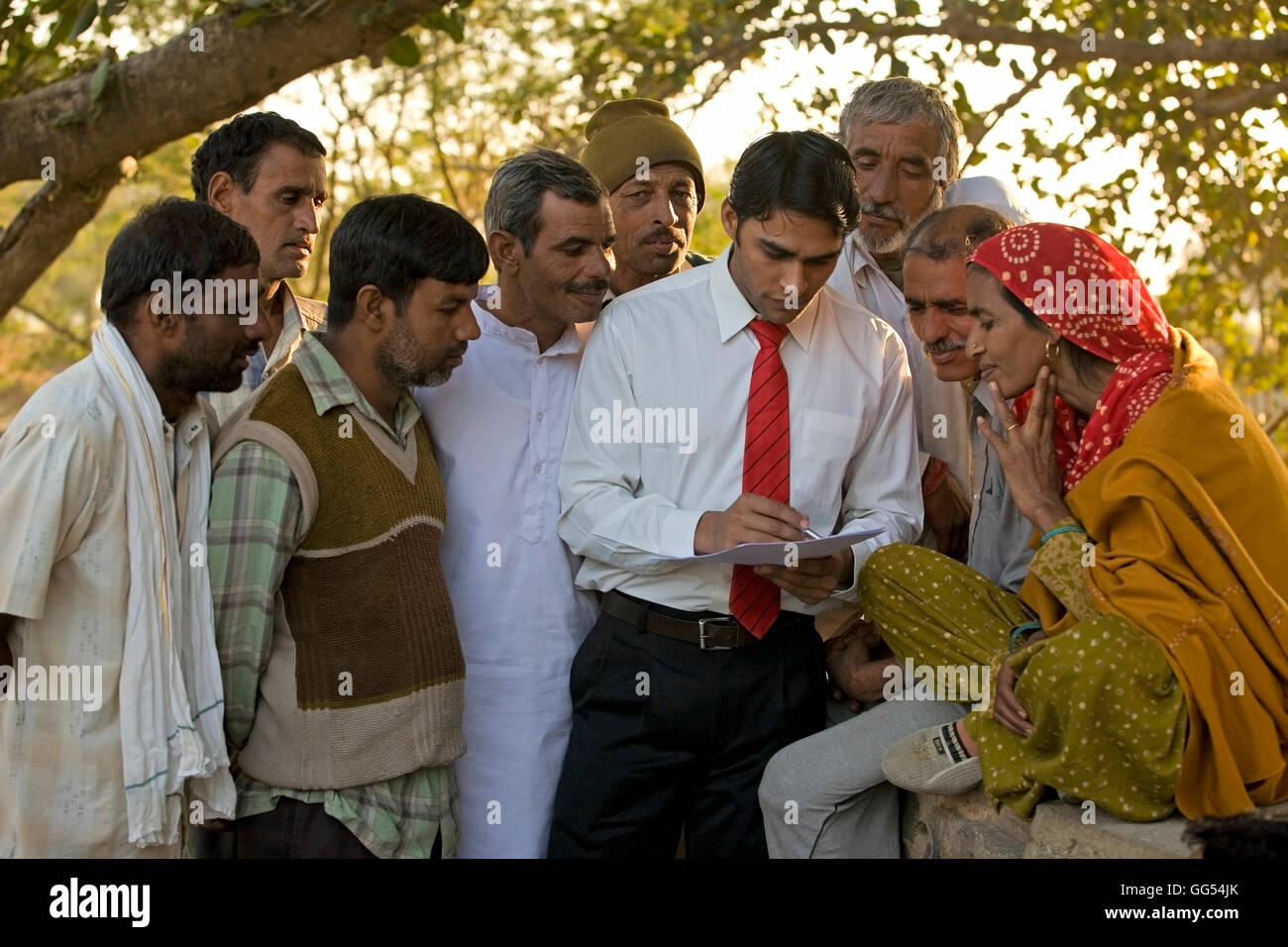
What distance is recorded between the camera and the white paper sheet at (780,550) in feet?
10.4

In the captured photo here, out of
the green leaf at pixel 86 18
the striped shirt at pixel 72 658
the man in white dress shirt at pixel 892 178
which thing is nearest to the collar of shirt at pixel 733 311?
the man in white dress shirt at pixel 892 178

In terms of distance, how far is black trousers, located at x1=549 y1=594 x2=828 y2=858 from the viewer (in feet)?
11.6

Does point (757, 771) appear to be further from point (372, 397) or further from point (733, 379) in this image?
point (372, 397)

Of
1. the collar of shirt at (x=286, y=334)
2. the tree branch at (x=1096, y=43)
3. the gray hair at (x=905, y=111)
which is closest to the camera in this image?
the collar of shirt at (x=286, y=334)

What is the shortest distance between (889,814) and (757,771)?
369mm

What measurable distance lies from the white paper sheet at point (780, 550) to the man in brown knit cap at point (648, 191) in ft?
4.84

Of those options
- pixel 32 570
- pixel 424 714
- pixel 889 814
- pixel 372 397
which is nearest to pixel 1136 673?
pixel 889 814

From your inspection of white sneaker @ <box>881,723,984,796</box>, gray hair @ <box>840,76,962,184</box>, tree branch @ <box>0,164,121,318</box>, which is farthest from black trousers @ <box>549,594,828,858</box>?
tree branch @ <box>0,164,121,318</box>

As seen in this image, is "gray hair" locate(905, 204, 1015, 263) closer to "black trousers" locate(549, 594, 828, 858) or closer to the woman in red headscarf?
the woman in red headscarf

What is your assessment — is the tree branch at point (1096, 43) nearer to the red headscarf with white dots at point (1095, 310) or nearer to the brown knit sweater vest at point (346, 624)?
the red headscarf with white dots at point (1095, 310)

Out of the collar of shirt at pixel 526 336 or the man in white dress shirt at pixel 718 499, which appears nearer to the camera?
the man in white dress shirt at pixel 718 499

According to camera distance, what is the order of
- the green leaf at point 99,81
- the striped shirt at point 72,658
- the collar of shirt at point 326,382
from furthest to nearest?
the green leaf at point 99,81
the collar of shirt at point 326,382
the striped shirt at point 72,658

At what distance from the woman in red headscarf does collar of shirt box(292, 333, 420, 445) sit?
1.48m

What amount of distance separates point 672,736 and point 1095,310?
1452 mm
